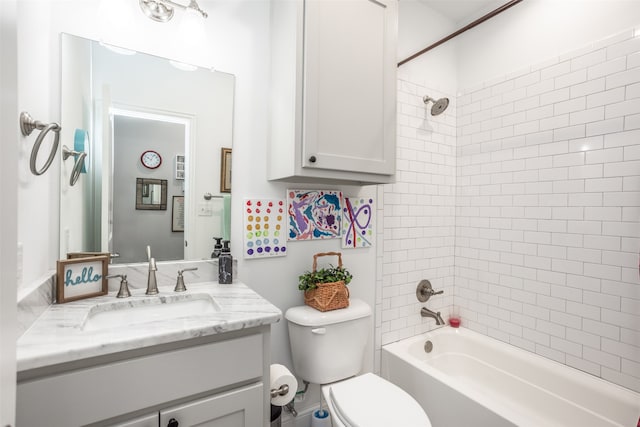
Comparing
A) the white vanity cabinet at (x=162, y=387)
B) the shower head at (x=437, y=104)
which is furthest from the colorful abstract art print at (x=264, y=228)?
the shower head at (x=437, y=104)

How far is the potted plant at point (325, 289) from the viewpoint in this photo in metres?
1.63

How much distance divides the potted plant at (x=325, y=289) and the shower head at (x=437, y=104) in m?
1.27

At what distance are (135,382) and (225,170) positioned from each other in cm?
96

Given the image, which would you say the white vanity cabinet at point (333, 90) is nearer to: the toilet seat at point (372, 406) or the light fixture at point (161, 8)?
the light fixture at point (161, 8)

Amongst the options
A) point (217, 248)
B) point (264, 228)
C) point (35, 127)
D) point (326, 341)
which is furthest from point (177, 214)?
point (326, 341)

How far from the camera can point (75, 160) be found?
1268 millimetres

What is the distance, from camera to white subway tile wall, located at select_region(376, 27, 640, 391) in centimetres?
163

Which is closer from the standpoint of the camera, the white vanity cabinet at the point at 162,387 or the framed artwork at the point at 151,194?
the white vanity cabinet at the point at 162,387

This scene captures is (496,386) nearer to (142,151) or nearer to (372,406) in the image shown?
(372,406)

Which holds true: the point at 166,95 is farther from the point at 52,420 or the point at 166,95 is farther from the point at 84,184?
the point at 52,420

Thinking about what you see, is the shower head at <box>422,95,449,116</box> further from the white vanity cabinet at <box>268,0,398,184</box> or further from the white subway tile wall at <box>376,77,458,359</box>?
the white vanity cabinet at <box>268,0,398,184</box>

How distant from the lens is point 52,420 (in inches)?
31.4

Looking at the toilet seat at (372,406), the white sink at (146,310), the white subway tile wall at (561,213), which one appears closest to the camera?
the white sink at (146,310)

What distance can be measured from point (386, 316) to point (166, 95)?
5.84ft
